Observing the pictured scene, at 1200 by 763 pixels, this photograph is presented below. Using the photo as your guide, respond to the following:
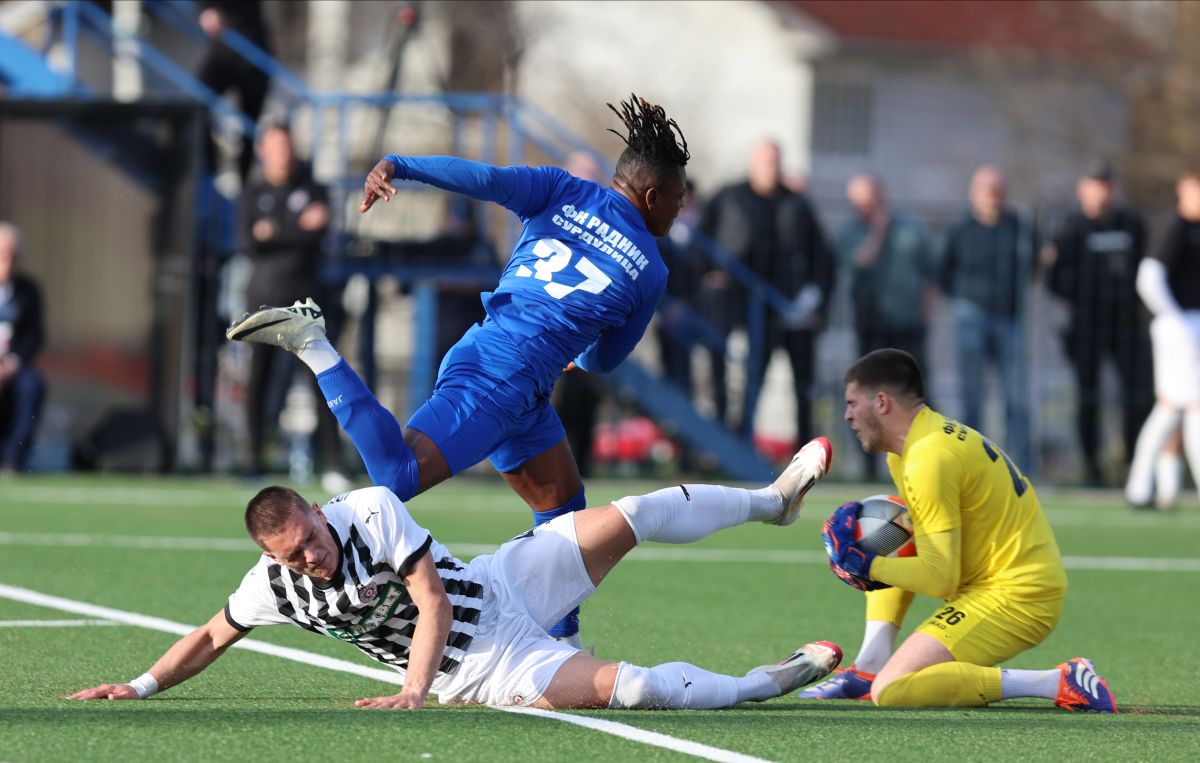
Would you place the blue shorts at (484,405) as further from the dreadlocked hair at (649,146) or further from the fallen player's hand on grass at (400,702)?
the fallen player's hand on grass at (400,702)

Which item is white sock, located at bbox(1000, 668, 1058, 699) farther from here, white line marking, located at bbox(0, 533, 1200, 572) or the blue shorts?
white line marking, located at bbox(0, 533, 1200, 572)

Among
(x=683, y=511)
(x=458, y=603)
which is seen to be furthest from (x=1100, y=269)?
(x=458, y=603)

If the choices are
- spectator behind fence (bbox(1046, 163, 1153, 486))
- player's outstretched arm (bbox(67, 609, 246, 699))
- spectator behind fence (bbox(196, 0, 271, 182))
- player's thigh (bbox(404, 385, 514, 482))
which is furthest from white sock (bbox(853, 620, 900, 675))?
spectator behind fence (bbox(196, 0, 271, 182))

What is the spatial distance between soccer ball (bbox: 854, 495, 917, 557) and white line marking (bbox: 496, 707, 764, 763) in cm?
135

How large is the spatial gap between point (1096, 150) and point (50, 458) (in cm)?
2568

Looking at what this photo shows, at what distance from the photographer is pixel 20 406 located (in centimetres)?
1540

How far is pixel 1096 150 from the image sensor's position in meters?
36.8

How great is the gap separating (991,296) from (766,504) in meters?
10.2

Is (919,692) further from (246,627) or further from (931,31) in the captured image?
(931,31)

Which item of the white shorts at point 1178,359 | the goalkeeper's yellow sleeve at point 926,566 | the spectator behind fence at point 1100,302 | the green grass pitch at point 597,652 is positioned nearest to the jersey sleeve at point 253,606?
the green grass pitch at point 597,652

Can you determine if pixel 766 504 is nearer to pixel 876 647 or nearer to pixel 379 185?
pixel 876 647

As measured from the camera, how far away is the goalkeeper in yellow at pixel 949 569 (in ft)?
20.8

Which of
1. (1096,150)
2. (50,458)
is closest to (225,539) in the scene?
(50,458)

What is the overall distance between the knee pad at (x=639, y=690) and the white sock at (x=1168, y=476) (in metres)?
9.70
